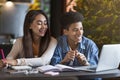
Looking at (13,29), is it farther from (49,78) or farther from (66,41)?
(49,78)

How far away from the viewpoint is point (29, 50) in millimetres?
2945

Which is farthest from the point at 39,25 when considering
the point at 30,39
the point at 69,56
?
the point at 69,56

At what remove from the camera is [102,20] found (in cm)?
357

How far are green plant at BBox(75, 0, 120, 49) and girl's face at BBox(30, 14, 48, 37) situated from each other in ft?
2.76

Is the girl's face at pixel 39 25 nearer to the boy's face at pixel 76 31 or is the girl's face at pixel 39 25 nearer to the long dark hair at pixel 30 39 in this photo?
the long dark hair at pixel 30 39

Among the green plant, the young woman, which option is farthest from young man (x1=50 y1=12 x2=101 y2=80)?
the green plant

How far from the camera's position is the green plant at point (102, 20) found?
3471mm

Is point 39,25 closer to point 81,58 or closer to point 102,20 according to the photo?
point 81,58

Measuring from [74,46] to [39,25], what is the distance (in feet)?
1.37

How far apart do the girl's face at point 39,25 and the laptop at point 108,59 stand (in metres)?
0.67

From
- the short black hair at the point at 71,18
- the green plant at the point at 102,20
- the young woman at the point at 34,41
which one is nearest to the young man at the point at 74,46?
the short black hair at the point at 71,18

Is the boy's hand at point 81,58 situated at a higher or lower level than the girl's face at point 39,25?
lower

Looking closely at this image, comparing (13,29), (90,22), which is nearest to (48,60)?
(90,22)

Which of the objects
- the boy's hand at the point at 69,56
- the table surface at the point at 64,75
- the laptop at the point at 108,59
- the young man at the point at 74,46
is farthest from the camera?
the young man at the point at 74,46
